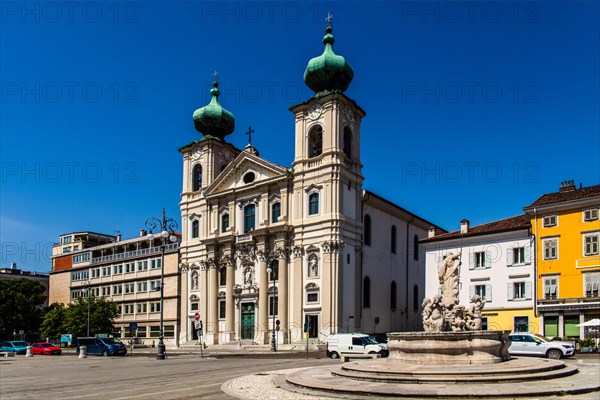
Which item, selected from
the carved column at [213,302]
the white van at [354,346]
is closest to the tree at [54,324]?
the carved column at [213,302]

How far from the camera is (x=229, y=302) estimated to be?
57.7 m

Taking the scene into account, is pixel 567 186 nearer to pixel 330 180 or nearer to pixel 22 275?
pixel 330 180

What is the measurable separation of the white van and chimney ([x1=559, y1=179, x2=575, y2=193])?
21.9 m

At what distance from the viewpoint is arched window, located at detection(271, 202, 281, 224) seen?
5612 cm

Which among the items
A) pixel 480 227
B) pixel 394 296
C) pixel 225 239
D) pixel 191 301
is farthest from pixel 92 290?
pixel 480 227

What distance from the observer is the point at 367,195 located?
55031 mm

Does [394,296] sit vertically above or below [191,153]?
below

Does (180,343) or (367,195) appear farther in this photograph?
(180,343)

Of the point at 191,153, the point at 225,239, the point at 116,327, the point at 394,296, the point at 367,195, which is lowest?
the point at 116,327

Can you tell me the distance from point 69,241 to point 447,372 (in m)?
97.7

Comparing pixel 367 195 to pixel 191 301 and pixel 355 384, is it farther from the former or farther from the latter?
pixel 355 384

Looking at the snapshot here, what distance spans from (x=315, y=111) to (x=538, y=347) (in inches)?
1223

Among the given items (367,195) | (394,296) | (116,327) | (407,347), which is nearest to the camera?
→ (407,347)

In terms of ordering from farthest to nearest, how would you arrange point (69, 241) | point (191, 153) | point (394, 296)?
point (69, 241) < point (191, 153) < point (394, 296)
